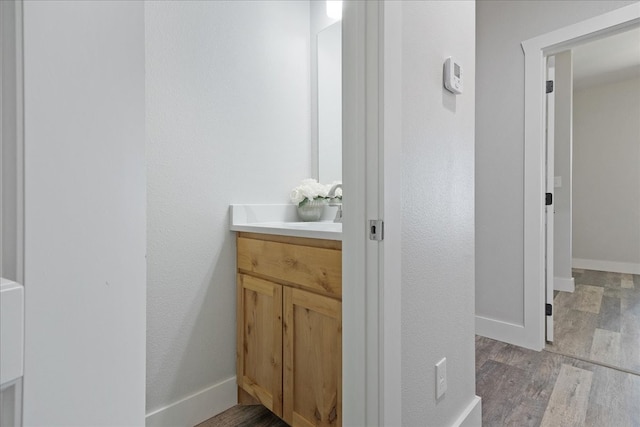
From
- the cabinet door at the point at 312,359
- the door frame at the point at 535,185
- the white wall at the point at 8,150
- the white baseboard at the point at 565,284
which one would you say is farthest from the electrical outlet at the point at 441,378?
the white baseboard at the point at 565,284

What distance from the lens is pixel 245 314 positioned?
5.32 feet

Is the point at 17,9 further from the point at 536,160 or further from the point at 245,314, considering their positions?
the point at 536,160

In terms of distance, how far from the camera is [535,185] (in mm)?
2162

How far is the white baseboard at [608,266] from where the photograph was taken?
174 inches

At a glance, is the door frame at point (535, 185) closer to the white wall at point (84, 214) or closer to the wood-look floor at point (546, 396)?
the wood-look floor at point (546, 396)

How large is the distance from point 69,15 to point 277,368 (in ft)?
4.53

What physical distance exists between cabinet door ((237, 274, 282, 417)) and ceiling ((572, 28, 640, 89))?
368 centimetres

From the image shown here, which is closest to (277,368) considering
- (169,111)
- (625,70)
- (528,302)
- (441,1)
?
(169,111)

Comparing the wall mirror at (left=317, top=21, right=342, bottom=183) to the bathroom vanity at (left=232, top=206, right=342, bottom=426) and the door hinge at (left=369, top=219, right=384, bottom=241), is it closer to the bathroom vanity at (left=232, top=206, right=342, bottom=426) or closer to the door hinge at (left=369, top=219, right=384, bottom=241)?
the bathroom vanity at (left=232, top=206, right=342, bottom=426)

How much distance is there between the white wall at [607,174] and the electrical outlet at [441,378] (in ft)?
15.7

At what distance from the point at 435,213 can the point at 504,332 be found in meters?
1.68

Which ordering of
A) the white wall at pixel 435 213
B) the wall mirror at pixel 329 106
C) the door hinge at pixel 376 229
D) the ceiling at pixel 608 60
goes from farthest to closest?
the ceiling at pixel 608 60
the wall mirror at pixel 329 106
the white wall at pixel 435 213
the door hinge at pixel 376 229

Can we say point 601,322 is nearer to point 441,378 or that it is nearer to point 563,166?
Answer: point 563,166

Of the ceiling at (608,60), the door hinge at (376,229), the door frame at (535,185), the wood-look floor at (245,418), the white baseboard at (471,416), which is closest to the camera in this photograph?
the door hinge at (376,229)
